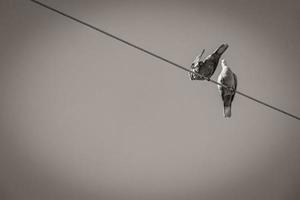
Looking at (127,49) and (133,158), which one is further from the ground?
(127,49)

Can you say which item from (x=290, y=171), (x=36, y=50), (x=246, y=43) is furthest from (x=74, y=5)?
(x=290, y=171)

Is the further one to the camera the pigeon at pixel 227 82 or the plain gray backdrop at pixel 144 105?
the plain gray backdrop at pixel 144 105

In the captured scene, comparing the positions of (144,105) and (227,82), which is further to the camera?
(144,105)

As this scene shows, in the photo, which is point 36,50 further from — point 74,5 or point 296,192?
point 296,192

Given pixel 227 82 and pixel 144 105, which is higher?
pixel 144 105

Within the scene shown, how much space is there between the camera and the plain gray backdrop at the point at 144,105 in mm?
4652

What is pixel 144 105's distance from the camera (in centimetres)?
494

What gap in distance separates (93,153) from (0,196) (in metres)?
1.05

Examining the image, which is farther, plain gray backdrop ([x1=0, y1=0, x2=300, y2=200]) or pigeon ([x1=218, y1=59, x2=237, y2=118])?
plain gray backdrop ([x1=0, y1=0, x2=300, y2=200])

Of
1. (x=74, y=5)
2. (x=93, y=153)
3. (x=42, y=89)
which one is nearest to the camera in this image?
(x=74, y=5)

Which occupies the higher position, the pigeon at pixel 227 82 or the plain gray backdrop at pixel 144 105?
the plain gray backdrop at pixel 144 105

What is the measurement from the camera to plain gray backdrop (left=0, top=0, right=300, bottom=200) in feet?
15.3

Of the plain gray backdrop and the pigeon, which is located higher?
the plain gray backdrop

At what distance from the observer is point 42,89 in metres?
5.00
